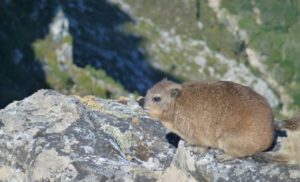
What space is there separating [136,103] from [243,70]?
210 feet

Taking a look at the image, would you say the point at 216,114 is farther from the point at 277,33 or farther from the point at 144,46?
the point at 277,33

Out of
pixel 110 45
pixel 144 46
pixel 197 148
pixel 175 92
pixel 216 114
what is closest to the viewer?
pixel 216 114

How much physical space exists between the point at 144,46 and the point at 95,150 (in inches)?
2337

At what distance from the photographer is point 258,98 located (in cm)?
1234

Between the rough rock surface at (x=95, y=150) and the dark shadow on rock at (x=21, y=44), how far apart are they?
29728mm

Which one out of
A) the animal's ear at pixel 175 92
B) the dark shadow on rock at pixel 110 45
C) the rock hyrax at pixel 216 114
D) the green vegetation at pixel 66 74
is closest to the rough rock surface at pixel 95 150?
the rock hyrax at pixel 216 114

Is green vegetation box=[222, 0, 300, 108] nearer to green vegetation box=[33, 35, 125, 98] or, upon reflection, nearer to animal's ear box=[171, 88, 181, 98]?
green vegetation box=[33, 35, 125, 98]

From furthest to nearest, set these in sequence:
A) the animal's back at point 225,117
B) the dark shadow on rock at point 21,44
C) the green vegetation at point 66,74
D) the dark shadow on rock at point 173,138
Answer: the green vegetation at point 66,74 < the dark shadow on rock at point 21,44 < the dark shadow on rock at point 173,138 < the animal's back at point 225,117

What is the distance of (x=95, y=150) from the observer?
1305 cm

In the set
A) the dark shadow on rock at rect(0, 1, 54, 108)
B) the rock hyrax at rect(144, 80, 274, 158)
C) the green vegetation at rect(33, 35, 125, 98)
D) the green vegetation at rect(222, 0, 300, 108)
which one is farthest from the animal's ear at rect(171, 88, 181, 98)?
the green vegetation at rect(222, 0, 300, 108)

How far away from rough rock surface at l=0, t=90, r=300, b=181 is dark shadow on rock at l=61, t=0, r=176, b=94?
137 feet

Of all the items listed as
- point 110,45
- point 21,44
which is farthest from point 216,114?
point 110,45

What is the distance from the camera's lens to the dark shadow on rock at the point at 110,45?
6056cm

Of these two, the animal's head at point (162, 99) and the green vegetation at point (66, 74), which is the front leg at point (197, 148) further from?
the green vegetation at point (66, 74)
